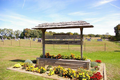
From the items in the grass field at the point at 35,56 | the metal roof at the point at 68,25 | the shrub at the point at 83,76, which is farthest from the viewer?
the metal roof at the point at 68,25

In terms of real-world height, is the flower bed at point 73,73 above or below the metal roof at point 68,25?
below

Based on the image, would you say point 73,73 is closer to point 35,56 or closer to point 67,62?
point 67,62

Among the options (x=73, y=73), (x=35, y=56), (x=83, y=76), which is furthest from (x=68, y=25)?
(x=35, y=56)

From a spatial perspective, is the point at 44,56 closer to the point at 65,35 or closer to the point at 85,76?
the point at 65,35

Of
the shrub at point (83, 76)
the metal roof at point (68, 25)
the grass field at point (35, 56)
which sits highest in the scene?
the metal roof at point (68, 25)

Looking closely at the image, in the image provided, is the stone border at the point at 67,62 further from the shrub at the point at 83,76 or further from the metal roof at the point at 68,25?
the metal roof at the point at 68,25

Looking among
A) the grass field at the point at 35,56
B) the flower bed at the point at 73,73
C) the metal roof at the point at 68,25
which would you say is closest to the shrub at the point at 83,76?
the flower bed at the point at 73,73

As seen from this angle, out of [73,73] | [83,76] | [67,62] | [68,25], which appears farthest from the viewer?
[67,62]

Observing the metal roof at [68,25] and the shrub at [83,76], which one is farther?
the metal roof at [68,25]

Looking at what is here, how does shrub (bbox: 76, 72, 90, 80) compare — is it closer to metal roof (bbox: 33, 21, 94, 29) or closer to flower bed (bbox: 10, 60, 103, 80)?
flower bed (bbox: 10, 60, 103, 80)

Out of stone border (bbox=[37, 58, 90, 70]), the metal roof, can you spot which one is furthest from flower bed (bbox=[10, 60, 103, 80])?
the metal roof

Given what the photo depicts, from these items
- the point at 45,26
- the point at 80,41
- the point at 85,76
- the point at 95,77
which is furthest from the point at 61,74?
the point at 45,26

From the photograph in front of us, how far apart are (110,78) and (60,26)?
477cm

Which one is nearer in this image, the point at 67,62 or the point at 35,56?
the point at 67,62
